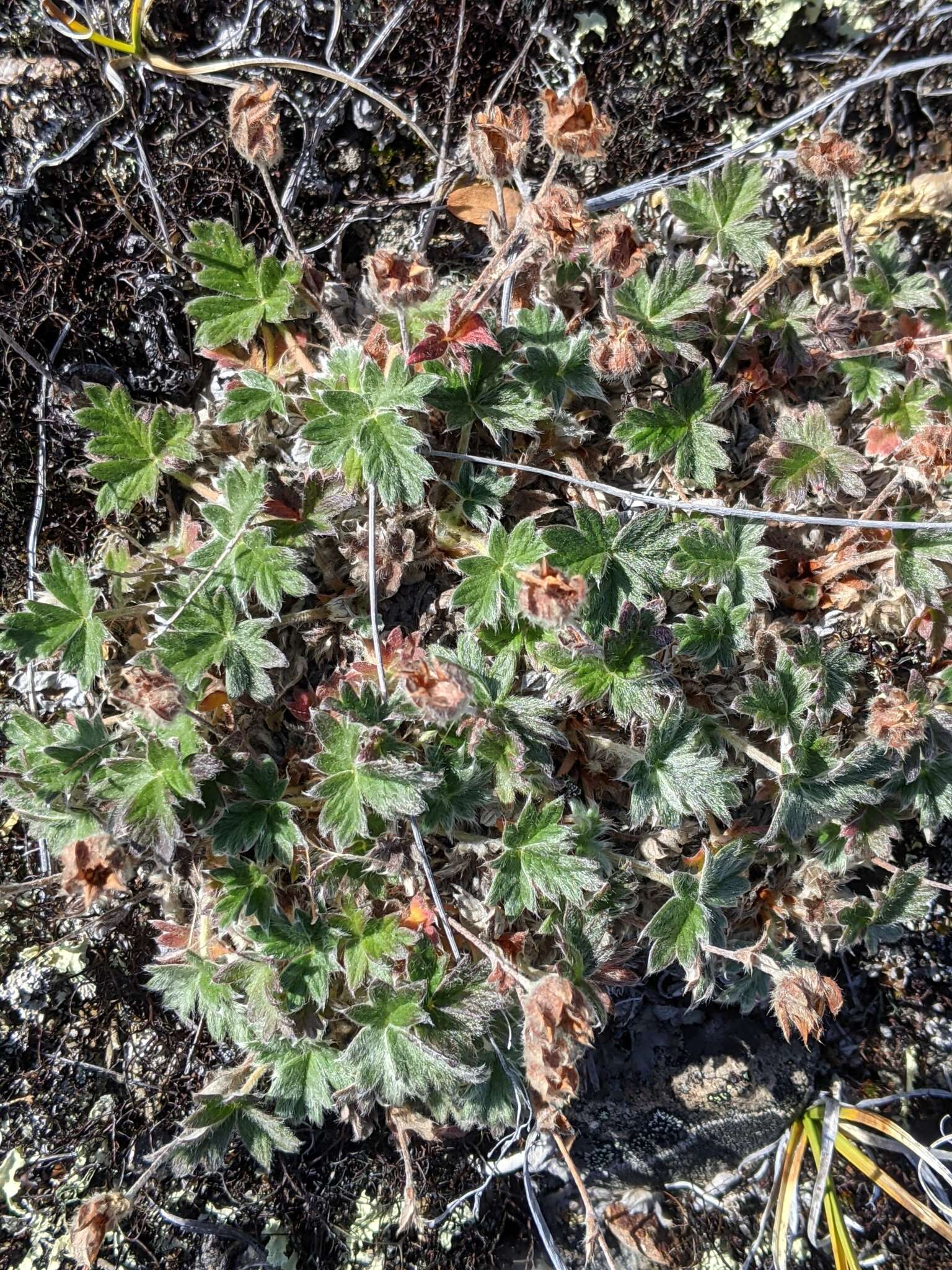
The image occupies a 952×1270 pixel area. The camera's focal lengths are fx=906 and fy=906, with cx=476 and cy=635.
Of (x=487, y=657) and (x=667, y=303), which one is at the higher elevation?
(x=667, y=303)

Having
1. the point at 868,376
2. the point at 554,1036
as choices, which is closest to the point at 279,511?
the point at 554,1036

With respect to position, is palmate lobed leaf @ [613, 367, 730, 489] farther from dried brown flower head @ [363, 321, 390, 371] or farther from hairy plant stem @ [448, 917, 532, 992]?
hairy plant stem @ [448, 917, 532, 992]

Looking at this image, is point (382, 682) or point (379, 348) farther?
point (379, 348)

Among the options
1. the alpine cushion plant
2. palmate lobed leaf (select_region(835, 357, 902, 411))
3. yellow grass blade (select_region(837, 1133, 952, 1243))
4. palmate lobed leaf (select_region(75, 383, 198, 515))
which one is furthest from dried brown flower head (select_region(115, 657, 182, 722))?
yellow grass blade (select_region(837, 1133, 952, 1243))

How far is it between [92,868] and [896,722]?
5.72 feet

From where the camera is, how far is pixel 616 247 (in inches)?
75.7

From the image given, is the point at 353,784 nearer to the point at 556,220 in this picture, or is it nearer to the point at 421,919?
the point at 421,919

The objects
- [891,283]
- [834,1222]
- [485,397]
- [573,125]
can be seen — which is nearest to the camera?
[573,125]

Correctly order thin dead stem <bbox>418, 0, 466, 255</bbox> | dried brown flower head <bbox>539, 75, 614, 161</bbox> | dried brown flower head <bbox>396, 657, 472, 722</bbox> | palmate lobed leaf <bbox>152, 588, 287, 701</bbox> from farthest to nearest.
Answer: thin dead stem <bbox>418, 0, 466, 255</bbox> → palmate lobed leaf <bbox>152, 588, 287, 701</bbox> → dried brown flower head <bbox>539, 75, 614, 161</bbox> → dried brown flower head <bbox>396, 657, 472, 722</bbox>

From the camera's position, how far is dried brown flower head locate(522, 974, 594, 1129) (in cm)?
170

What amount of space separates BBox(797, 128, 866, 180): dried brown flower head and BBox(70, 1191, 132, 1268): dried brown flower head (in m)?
2.73

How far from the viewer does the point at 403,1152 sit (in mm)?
2160

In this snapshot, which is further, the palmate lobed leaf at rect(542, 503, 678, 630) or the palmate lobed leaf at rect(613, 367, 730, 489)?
the palmate lobed leaf at rect(613, 367, 730, 489)

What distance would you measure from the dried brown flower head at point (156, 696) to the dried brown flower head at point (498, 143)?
1.26 m
